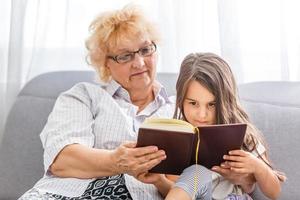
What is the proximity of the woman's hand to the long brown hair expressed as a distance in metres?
0.23

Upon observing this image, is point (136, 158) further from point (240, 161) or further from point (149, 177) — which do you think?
point (240, 161)

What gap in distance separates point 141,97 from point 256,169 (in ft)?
1.80

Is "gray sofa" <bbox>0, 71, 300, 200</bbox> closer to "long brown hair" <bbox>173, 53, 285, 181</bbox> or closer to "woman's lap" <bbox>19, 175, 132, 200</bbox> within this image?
"long brown hair" <bbox>173, 53, 285, 181</bbox>

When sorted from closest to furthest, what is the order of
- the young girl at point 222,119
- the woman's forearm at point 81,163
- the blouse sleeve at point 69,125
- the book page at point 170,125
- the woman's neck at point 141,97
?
the book page at point 170,125
the young girl at point 222,119
the woman's forearm at point 81,163
the blouse sleeve at point 69,125
the woman's neck at point 141,97

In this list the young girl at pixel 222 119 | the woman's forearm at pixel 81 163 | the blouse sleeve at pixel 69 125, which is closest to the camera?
the young girl at pixel 222 119

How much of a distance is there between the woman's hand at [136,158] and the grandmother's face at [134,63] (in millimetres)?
357

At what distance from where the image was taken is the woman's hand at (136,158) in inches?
48.8

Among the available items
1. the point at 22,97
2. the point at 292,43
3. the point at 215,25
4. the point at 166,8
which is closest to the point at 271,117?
the point at 292,43

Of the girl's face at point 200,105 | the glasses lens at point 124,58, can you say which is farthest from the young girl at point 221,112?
the glasses lens at point 124,58

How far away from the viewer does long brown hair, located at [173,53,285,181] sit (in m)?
1.38

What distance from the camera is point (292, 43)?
1.86m

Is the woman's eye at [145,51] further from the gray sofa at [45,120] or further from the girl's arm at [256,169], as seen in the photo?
the girl's arm at [256,169]

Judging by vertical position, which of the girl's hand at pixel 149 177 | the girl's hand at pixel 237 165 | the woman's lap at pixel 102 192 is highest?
the girl's hand at pixel 237 165

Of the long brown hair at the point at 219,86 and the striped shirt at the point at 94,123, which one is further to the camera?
the striped shirt at the point at 94,123
